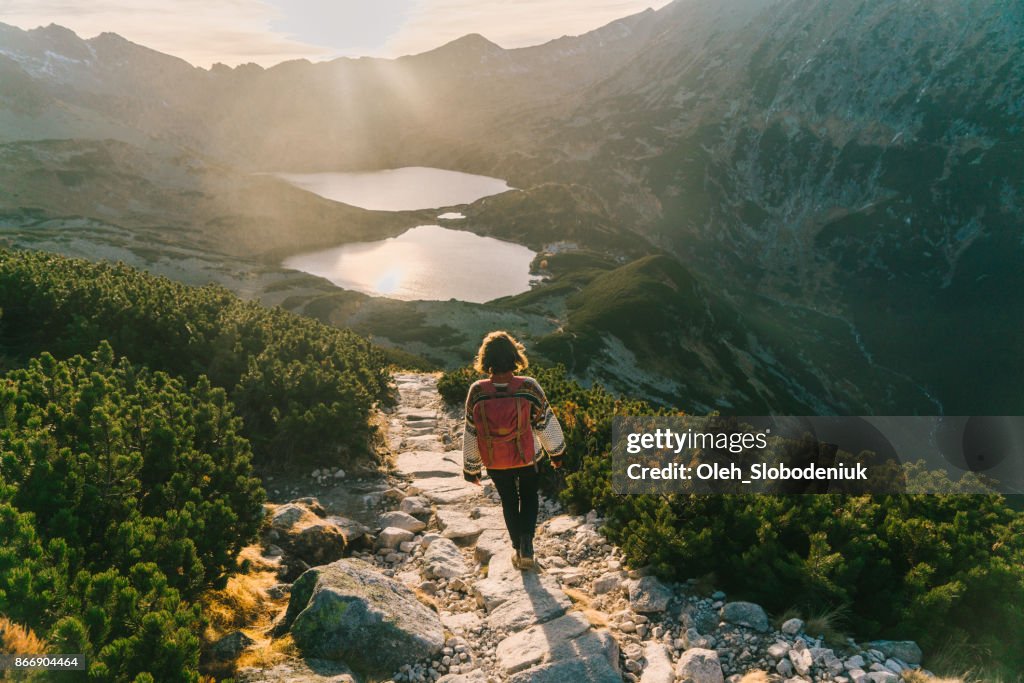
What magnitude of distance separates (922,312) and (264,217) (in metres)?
204

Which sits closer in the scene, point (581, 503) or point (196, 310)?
point (581, 503)

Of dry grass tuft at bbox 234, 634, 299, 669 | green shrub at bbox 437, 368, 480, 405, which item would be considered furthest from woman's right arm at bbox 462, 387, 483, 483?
green shrub at bbox 437, 368, 480, 405

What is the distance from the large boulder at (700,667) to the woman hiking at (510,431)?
8.53 ft

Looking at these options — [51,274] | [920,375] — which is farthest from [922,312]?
[51,274]

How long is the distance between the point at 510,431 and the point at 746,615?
3.49m

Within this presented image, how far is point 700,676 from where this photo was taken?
5.94 meters

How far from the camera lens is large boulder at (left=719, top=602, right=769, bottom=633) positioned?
664cm

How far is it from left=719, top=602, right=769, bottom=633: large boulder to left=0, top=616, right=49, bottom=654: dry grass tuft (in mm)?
6401

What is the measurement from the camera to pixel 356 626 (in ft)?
20.6

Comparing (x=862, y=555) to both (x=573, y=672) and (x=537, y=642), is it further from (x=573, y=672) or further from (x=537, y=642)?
(x=537, y=642)

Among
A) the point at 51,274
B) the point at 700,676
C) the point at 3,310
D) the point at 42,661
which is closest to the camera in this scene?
the point at 42,661

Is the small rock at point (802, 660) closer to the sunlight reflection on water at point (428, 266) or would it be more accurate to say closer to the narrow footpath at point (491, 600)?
the narrow footpath at point (491, 600)

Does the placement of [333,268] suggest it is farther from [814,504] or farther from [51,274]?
[814,504]

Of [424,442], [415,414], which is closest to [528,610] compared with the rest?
[424,442]
